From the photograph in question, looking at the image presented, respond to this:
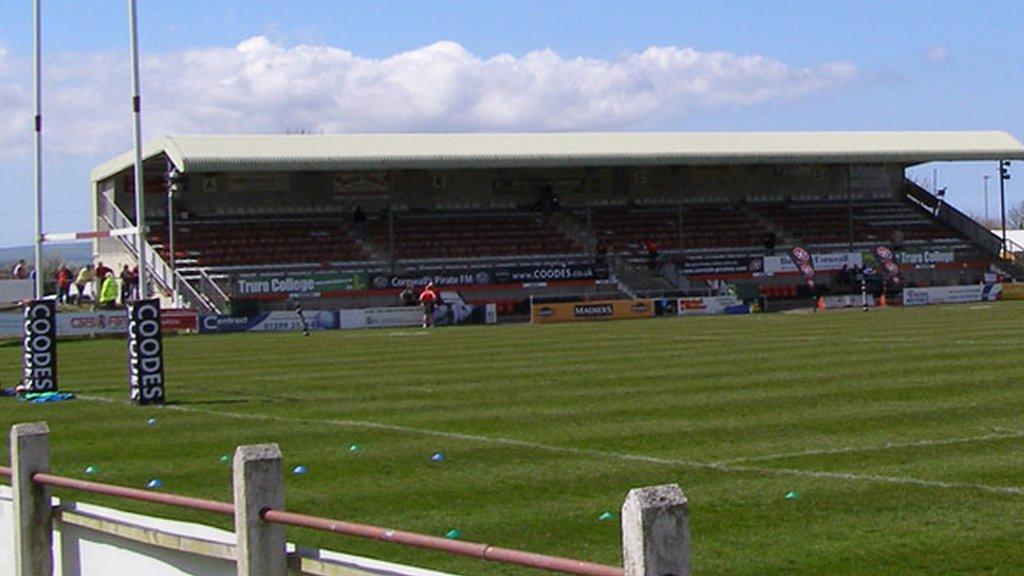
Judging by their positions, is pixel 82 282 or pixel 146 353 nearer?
pixel 146 353

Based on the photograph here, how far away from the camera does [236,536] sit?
25.0 ft

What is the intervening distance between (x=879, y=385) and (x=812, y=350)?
27.6 ft

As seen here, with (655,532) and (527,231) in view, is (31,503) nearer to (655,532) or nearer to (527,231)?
(655,532)

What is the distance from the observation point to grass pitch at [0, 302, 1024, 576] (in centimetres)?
1154

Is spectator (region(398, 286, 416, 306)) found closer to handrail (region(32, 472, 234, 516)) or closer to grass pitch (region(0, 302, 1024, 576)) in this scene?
grass pitch (region(0, 302, 1024, 576))

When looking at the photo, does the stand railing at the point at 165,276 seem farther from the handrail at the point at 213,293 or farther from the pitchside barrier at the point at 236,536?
the pitchside barrier at the point at 236,536

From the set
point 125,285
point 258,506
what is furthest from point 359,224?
point 258,506

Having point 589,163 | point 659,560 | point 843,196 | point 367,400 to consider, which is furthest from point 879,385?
point 843,196

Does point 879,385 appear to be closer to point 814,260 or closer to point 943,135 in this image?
point 814,260

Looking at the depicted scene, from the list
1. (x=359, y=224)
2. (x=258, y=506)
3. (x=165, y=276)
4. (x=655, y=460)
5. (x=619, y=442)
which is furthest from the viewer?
(x=359, y=224)

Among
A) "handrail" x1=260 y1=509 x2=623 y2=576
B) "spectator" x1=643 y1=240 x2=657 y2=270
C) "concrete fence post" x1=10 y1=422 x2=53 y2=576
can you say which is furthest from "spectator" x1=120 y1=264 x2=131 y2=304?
"handrail" x1=260 y1=509 x2=623 y2=576

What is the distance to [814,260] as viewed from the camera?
216 feet

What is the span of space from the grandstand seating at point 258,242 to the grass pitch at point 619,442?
28.6 m

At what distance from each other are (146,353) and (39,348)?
277 cm
